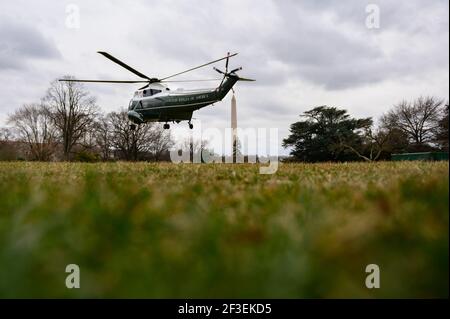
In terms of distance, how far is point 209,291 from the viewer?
737 mm

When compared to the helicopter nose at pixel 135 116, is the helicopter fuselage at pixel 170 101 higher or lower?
higher

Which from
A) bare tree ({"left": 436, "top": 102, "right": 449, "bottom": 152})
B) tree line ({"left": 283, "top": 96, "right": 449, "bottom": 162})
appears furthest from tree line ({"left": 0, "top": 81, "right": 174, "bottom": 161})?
bare tree ({"left": 436, "top": 102, "right": 449, "bottom": 152})

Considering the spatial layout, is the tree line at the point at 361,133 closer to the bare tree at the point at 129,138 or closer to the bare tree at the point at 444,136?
the bare tree at the point at 444,136

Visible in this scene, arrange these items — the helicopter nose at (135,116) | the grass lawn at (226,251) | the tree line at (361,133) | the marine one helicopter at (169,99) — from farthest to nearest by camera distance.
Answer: the tree line at (361,133), the helicopter nose at (135,116), the marine one helicopter at (169,99), the grass lawn at (226,251)

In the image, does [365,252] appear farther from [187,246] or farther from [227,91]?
[227,91]

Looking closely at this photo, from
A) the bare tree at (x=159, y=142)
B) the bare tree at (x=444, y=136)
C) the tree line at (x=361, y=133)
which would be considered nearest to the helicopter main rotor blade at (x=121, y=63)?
the bare tree at (x=444, y=136)

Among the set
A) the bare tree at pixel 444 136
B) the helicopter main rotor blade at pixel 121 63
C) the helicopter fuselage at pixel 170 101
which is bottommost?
the bare tree at pixel 444 136

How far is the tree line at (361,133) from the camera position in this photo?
35.8 metres

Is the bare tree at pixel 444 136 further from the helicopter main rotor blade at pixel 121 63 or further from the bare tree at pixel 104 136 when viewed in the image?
the bare tree at pixel 104 136

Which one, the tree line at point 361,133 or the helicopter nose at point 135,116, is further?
the tree line at point 361,133

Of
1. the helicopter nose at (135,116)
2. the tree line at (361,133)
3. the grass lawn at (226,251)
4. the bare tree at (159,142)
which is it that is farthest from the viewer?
the bare tree at (159,142)

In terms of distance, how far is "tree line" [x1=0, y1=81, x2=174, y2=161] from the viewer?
4241 cm

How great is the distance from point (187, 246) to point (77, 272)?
280 millimetres

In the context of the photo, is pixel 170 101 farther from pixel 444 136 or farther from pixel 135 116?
pixel 444 136
